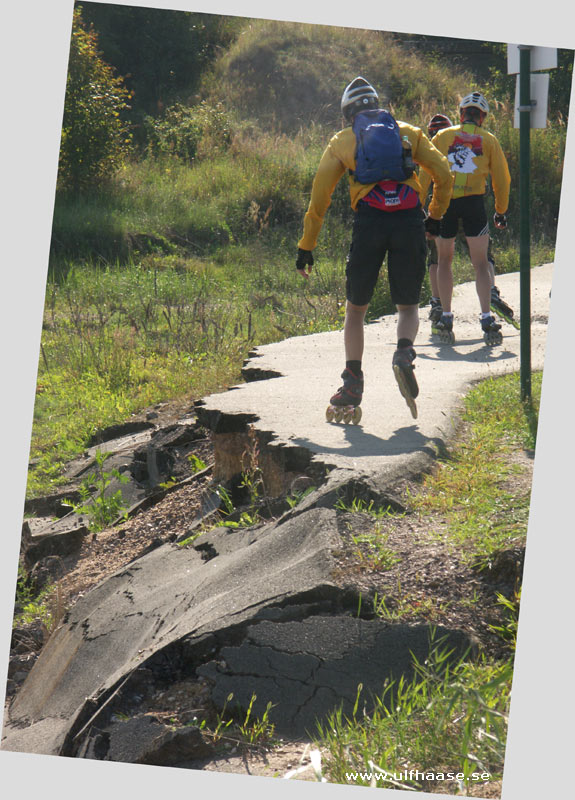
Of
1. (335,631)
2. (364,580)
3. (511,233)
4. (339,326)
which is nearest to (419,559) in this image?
(364,580)

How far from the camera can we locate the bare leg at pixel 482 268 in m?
6.75

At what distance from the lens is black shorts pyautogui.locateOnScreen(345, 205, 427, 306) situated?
4.80 m

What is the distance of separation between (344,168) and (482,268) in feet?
7.83

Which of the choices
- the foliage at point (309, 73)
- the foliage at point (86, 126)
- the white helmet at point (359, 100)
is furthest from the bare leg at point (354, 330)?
the foliage at point (309, 73)

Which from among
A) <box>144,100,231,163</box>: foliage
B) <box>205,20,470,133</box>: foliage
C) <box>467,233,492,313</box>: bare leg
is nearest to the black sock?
<box>467,233,492,313</box>: bare leg

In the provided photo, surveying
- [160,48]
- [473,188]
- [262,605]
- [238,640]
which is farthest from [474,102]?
[160,48]

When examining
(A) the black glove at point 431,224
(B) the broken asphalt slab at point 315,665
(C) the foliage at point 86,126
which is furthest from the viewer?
(C) the foliage at point 86,126

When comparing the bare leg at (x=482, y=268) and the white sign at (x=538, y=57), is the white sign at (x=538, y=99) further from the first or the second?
the bare leg at (x=482, y=268)

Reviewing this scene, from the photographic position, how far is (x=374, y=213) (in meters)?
4.79

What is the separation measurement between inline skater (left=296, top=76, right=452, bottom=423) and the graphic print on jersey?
1.88 meters

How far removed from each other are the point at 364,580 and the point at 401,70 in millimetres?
15008

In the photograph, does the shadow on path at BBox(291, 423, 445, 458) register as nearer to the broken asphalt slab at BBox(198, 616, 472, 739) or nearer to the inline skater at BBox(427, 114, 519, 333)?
the broken asphalt slab at BBox(198, 616, 472, 739)

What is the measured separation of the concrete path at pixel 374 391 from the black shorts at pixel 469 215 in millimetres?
909

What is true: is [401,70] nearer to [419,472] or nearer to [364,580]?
[419,472]
